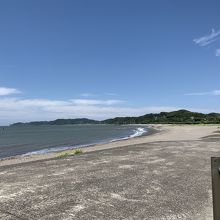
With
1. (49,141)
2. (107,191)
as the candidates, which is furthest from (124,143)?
(107,191)

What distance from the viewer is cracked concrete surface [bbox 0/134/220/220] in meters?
6.28

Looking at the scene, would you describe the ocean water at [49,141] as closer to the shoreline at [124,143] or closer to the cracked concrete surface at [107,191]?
the shoreline at [124,143]

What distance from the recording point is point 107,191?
7.91 meters

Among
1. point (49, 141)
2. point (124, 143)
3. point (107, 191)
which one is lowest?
point (49, 141)

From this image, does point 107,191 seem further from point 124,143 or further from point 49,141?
point 49,141

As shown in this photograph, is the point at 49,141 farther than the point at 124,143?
Yes

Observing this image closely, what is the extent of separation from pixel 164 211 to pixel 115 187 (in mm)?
2074

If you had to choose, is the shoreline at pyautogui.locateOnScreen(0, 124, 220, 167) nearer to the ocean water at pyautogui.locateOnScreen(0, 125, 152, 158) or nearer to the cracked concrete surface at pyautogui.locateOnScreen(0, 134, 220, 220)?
the ocean water at pyautogui.locateOnScreen(0, 125, 152, 158)

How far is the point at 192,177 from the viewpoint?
32.7 ft

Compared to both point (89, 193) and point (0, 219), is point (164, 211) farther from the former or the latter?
point (0, 219)

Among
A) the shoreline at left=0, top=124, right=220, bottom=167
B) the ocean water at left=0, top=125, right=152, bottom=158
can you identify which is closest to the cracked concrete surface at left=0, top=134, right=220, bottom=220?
the shoreline at left=0, top=124, right=220, bottom=167

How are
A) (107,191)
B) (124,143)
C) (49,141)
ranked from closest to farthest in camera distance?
1. (107,191)
2. (124,143)
3. (49,141)

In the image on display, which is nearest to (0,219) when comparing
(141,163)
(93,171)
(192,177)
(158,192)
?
(158,192)

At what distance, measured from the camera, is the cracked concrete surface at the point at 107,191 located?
20.6 ft
